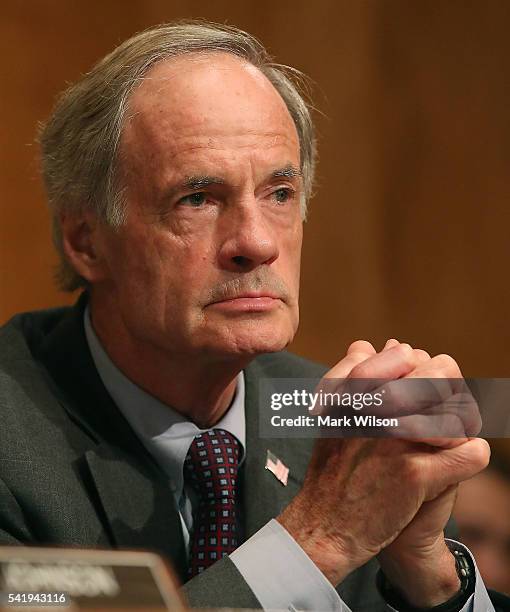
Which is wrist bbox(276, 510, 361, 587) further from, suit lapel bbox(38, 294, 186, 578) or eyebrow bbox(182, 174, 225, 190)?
eyebrow bbox(182, 174, 225, 190)

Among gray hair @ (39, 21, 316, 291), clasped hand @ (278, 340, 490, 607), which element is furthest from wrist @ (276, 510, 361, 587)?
gray hair @ (39, 21, 316, 291)

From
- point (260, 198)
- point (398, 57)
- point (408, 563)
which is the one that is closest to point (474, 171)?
point (398, 57)

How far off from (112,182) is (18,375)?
34 centimetres

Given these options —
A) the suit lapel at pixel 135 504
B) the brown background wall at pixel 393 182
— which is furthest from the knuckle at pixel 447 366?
the brown background wall at pixel 393 182

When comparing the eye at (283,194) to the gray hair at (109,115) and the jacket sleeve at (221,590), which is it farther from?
the jacket sleeve at (221,590)

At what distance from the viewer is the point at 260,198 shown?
150 centimetres

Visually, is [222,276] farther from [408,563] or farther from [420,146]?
[420,146]

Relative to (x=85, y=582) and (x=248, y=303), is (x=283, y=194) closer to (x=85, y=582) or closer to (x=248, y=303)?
(x=248, y=303)

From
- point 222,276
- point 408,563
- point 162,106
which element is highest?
point 162,106

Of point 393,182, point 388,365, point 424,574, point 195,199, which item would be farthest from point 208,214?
point 393,182

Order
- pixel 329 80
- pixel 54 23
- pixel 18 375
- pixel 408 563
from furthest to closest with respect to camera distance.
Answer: pixel 329 80, pixel 54 23, pixel 18 375, pixel 408 563

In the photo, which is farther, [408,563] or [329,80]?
[329,80]

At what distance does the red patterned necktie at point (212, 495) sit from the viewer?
4.70 ft

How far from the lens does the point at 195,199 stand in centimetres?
147
